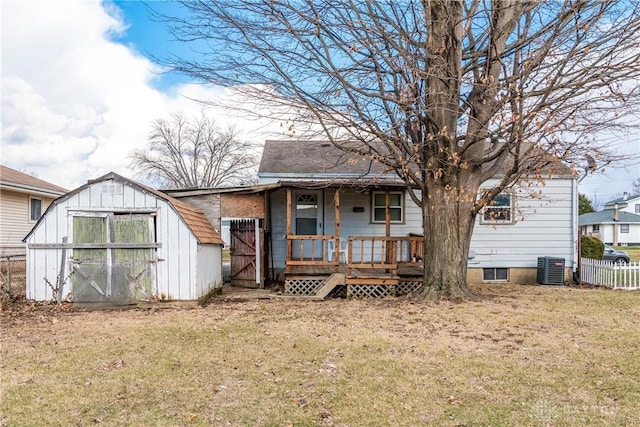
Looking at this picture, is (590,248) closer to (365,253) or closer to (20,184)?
(365,253)

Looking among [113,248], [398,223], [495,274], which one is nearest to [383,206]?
[398,223]

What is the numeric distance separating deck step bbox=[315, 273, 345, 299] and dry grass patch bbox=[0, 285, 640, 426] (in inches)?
59.1

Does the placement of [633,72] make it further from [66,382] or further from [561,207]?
Answer: [66,382]

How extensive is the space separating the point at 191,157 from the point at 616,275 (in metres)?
37.3

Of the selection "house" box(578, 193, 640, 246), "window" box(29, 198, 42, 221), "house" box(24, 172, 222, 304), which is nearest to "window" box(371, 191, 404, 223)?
"house" box(24, 172, 222, 304)

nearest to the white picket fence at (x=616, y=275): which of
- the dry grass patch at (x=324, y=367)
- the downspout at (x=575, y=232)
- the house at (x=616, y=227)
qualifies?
the downspout at (x=575, y=232)

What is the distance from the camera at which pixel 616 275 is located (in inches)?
447

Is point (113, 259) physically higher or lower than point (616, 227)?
higher

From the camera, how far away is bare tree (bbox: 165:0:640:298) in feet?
23.0

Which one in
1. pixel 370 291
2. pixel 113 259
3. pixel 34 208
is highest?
pixel 34 208

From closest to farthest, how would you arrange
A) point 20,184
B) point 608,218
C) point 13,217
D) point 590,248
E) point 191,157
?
point 590,248 < point 20,184 < point 13,217 < point 191,157 < point 608,218

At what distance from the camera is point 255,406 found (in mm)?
3611

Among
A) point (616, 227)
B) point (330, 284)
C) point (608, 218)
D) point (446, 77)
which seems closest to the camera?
point (446, 77)

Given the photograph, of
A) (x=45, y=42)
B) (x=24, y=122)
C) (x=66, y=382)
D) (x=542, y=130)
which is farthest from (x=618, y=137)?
(x=24, y=122)
